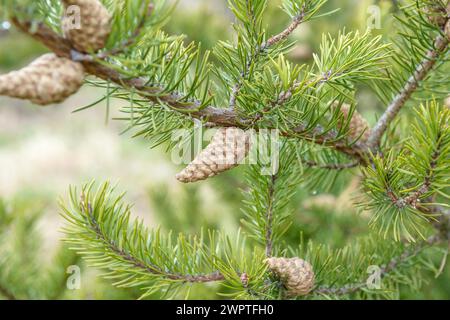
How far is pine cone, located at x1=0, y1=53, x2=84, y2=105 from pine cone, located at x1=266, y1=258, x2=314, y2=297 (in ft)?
0.86

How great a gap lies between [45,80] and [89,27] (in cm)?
5

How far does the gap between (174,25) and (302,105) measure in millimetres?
914

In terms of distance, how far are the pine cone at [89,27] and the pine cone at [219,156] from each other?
0.13 metres

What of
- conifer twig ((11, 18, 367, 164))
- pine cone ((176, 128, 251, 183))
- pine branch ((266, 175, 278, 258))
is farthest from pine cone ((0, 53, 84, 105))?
A: pine branch ((266, 175, 278, 258))

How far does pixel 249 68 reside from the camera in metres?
0.47

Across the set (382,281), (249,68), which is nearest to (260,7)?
(249,68)

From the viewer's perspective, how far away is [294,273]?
0.52 metres

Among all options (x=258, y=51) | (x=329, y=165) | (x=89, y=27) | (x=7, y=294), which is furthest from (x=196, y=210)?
(x=89, y=27)

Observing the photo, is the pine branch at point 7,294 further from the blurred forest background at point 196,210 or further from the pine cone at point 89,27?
the pine cone at point 89,27

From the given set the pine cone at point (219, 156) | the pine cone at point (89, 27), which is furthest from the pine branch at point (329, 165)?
the pine cone at point (89, 27)

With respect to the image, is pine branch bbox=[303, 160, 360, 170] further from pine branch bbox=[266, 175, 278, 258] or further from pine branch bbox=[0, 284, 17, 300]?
pine branch bbox=[0, 284, 17, 300]

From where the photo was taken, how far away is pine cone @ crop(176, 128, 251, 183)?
43 centimetres

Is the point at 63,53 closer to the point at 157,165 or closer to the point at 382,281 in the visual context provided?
the point at 382,281

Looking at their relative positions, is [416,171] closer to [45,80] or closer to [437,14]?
[437,14]
